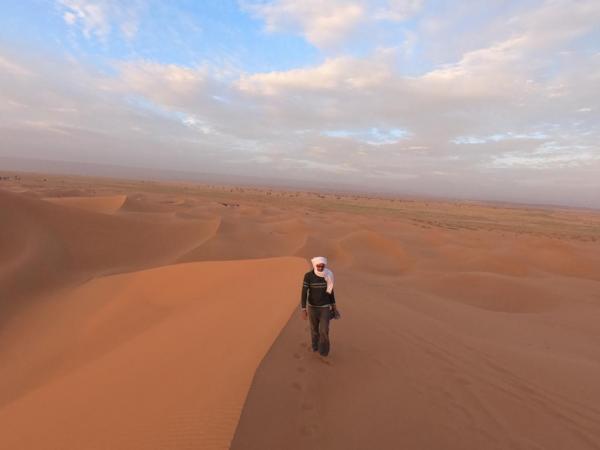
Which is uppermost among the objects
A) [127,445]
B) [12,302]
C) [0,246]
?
[127,445]

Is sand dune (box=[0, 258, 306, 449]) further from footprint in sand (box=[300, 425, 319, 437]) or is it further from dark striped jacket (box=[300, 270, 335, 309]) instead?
dark striped jacket (box=[300, 270, 335, 309])

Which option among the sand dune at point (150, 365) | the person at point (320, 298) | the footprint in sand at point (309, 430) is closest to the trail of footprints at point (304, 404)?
the footprint in sand at point (309, 430)

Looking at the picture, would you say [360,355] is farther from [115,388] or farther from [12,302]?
[12,302]

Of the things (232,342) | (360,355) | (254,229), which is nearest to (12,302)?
(232,342)

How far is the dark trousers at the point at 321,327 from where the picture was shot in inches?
193

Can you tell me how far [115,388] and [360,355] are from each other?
3.47 metres

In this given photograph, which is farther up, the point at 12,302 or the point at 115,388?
the point at 115,388

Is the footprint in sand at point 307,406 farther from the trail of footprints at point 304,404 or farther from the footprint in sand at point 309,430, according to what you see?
the footprint in sand at point 309,430

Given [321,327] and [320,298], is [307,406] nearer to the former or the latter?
[321,327]

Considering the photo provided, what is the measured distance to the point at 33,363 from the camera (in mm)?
7535

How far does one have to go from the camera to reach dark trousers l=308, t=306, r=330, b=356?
4.91 meters

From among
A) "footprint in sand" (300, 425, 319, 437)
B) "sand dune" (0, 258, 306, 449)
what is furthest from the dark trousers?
"footprint in sand" (300, 425, 319, 437)

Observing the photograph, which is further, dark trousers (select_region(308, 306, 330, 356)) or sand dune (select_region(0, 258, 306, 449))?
dark trousers (select_region(308, 306, 330, 356))

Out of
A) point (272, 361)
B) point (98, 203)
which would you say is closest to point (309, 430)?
point (272, 361)
